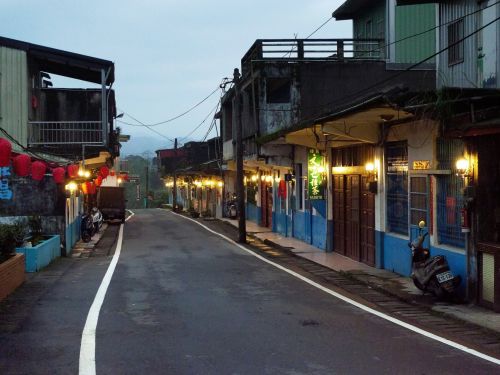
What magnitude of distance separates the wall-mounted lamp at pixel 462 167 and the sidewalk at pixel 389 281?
2386 millimetres

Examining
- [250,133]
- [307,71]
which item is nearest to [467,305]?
[307,71]

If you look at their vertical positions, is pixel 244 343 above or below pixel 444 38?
below

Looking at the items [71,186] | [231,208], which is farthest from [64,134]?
[231,208]

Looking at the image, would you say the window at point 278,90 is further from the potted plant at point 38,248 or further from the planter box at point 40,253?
the planter box at point 40,253

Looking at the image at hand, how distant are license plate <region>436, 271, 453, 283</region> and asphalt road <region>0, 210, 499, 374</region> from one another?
168 centimetres

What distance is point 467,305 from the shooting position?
35.5ft

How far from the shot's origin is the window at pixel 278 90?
27.2 m

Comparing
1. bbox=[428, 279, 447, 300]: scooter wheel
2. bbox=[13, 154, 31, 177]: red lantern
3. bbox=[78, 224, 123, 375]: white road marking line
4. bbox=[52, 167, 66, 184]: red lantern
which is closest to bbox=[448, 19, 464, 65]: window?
bbox=[428, 279, 447, 300]: scooter wheel

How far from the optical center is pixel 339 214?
19781 millimetres

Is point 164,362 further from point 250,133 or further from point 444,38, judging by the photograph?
point 250,133

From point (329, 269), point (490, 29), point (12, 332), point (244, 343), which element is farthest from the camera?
point (329, 269)

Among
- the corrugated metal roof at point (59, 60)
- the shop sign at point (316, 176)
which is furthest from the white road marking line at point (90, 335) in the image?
the corrugated metal roof at point (59, 60)

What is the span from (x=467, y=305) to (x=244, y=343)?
4.81 metres

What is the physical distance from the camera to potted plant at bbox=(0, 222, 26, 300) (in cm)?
1219
